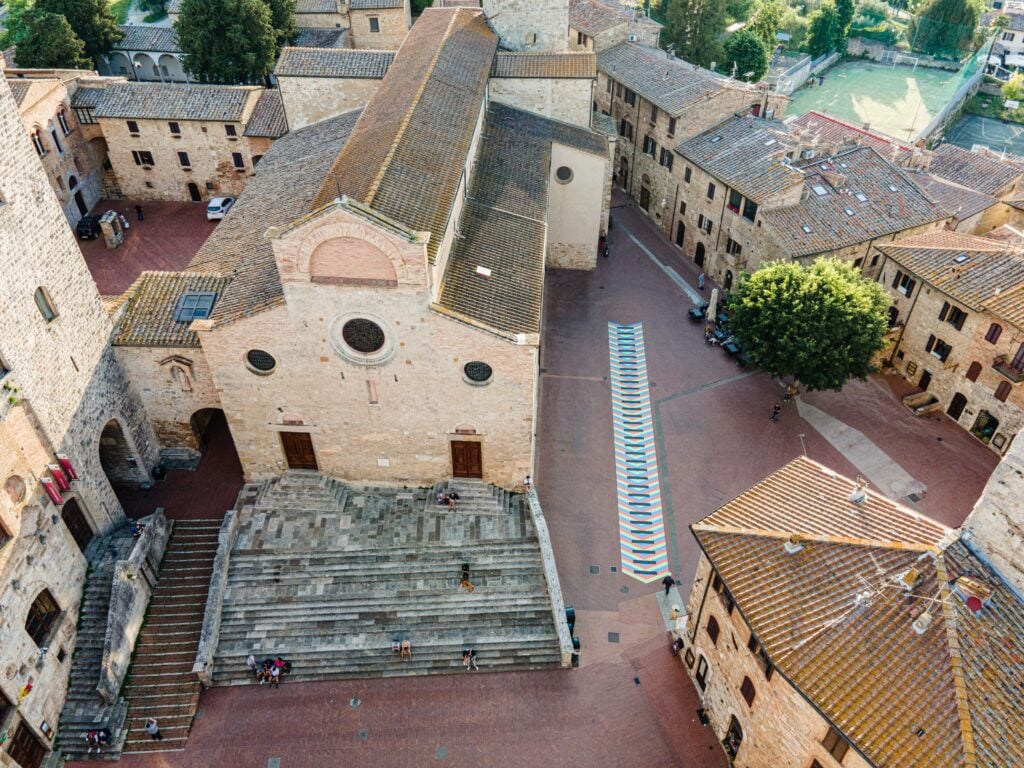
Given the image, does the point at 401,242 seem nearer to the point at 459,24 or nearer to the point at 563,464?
the point at 563,464

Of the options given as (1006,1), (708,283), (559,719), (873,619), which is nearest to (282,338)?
(559,719)

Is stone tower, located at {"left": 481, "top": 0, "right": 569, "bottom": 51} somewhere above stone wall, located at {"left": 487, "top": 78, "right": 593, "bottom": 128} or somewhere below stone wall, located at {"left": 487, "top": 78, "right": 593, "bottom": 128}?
above

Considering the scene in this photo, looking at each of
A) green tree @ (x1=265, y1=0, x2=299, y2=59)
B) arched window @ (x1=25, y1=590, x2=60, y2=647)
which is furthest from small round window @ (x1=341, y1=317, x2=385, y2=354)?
green tree @ (x1=265, y1=0, x2=299, y2=59)

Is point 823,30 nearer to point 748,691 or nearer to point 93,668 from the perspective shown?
point 748,691

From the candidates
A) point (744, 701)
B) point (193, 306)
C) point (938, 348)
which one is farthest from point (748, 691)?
point (193, 306)

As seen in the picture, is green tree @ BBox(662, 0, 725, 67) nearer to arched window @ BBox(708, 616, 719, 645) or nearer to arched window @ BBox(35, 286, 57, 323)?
arched window @ BBox(708, 616, 719, 645)

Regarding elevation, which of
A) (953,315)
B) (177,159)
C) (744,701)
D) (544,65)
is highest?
(544,65)
